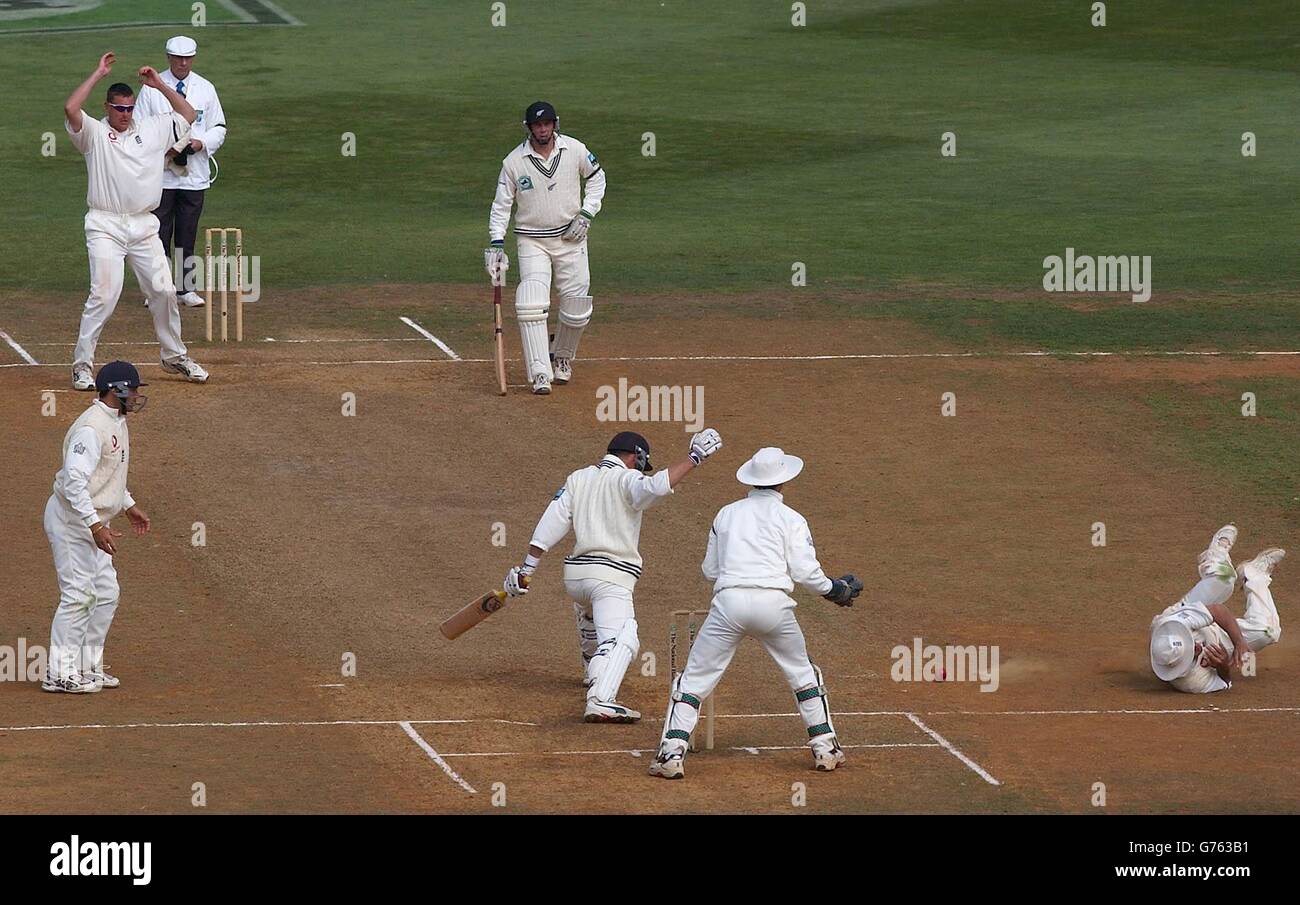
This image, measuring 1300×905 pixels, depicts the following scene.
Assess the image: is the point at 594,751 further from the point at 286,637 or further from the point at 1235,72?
the point at 1235,72

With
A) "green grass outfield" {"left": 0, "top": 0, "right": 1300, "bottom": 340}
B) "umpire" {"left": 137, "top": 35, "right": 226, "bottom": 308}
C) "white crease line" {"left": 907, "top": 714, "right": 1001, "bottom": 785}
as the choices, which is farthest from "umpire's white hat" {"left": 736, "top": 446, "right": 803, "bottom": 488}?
"umpire" {"left": 137, "top": 35, "right": 226, "bottom": 308}

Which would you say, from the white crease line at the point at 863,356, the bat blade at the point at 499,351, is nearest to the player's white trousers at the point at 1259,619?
the white crease line at the point at 863,356

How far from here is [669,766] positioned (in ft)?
42.8

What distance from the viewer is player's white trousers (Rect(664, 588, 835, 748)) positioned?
43.0 ft

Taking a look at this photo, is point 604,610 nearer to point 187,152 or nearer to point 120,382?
point 120,382

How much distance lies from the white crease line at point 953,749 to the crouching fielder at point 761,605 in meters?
0.80

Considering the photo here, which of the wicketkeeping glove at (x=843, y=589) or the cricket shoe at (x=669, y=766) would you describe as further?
the wicketkeeping glove at (x=843, y=589)

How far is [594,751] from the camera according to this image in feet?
44.9

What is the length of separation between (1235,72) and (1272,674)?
27056mm

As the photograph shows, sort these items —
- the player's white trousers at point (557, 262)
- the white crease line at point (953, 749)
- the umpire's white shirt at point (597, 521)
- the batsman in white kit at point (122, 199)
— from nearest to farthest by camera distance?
the white crease line at point (953, 749)
the umpire's white shirt at point (597, 521)
the batsman in white kit at point (122, 199)
the player's white trousers at point (557, 262)

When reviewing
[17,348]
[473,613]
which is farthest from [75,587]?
[17,348]

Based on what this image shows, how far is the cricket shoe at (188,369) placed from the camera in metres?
21.2

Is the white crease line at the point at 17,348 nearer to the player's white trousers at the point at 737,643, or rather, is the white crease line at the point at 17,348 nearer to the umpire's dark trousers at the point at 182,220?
the umpire's dark trousers at the point at 182,220

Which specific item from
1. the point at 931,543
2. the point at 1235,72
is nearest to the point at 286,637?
the point at 931,543
